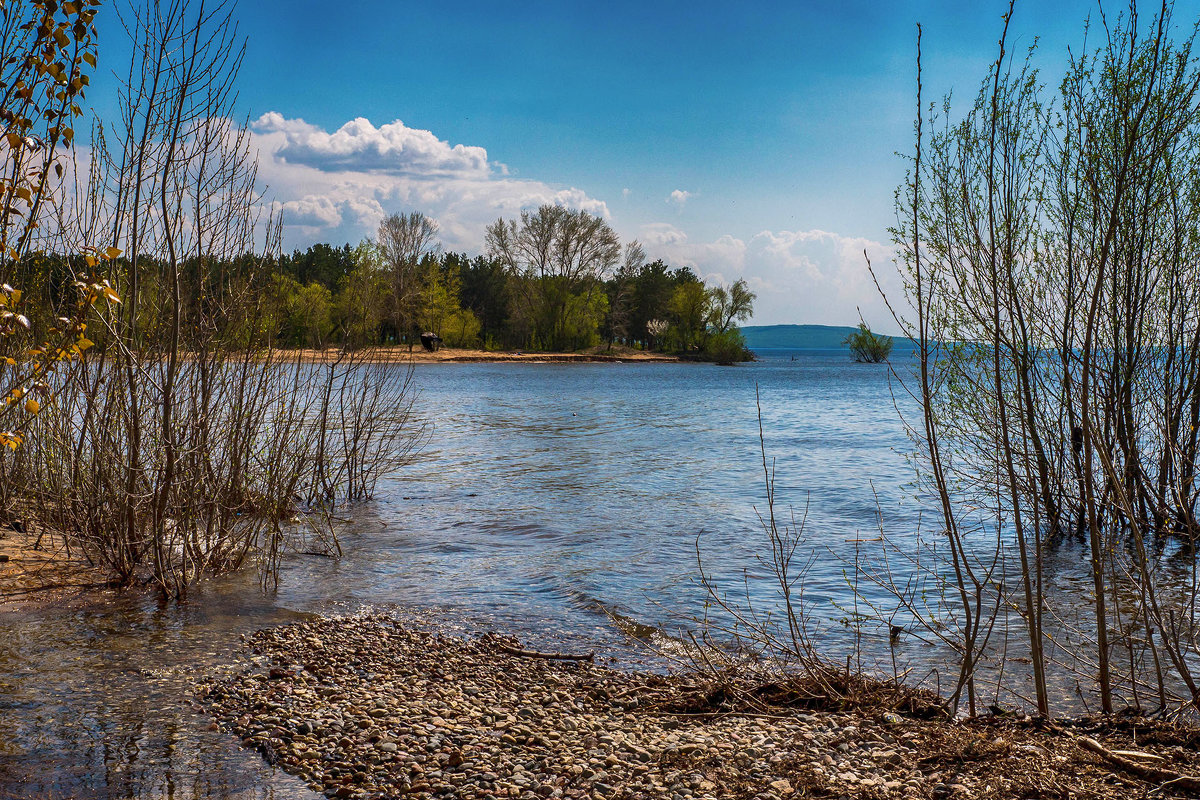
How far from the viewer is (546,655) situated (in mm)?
7695

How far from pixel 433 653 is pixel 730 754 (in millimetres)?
3592

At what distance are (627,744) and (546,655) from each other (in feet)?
9.00

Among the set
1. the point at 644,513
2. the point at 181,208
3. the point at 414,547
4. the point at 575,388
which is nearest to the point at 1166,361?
the point at 644,513

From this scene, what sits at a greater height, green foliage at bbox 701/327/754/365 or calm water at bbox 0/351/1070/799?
green foliage at bbox 701/327/754/365

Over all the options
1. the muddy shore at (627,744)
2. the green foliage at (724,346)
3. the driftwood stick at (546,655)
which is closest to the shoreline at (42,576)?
the muddy shore at (627,744)

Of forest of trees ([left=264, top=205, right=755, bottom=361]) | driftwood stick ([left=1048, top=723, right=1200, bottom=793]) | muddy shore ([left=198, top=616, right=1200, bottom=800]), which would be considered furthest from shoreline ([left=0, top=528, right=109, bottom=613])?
forest of trees ([left=264, top=205, right=755, bottom=361])

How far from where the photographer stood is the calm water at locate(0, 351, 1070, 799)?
500 cm

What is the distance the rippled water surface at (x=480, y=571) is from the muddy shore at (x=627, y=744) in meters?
Answer: 0.45

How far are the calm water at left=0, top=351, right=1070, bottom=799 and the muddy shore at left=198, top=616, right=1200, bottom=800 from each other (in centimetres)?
44

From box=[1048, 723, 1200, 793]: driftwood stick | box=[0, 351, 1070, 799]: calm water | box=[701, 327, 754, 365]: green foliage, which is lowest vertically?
box=[0, 351, 1070, 799]: calm water

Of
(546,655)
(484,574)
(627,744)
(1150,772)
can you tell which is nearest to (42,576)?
(484,574)

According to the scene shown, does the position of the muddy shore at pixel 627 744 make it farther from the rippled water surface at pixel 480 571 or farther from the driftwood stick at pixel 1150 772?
the rippled water surface at pixel 480 571

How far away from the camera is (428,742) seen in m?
5.14

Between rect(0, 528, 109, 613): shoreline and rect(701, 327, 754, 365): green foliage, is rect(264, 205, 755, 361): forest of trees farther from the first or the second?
rect(0, 528, 109, 613): shoreline
